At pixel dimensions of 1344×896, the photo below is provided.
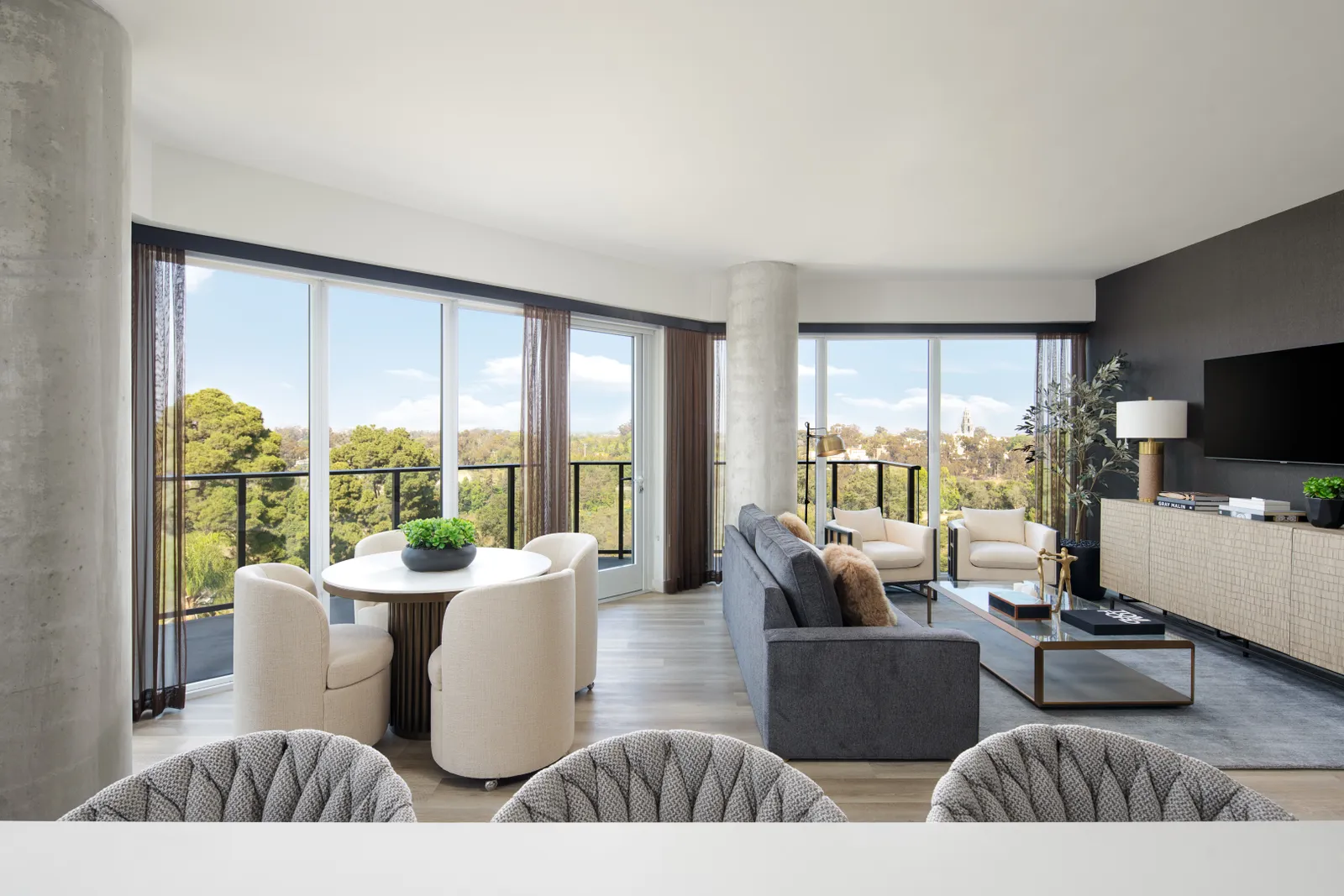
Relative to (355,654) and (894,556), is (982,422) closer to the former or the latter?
(894,556)

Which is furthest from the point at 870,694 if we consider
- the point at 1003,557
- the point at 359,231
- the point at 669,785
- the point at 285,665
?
the point at 359,231

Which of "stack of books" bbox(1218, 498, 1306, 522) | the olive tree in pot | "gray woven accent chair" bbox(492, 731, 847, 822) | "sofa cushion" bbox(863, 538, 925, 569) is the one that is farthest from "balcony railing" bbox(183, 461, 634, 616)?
"stack of books" bbox(1218, 498, 1306, 522)

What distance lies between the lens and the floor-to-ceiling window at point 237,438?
144 inches

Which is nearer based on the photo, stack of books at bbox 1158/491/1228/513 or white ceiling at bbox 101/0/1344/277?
white ceiling at bbox 101/0/1344/277

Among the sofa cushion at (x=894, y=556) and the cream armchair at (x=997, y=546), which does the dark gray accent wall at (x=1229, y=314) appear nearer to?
the cream armchair at (x=997, y=546)

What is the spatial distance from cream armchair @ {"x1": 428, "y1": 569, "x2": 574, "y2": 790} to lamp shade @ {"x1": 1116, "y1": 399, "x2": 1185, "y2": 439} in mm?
4643

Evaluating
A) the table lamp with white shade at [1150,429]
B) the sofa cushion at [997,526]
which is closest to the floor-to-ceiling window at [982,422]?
the sofa cushion at [997,526]

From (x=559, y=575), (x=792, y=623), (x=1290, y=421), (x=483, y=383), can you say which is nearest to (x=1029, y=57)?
(x=792, y=623)

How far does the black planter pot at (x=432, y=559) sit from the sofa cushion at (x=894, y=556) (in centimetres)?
328

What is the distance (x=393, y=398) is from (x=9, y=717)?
8.66 ft

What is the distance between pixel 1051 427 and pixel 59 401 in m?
6.57

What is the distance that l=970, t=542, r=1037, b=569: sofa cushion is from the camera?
5.45 m

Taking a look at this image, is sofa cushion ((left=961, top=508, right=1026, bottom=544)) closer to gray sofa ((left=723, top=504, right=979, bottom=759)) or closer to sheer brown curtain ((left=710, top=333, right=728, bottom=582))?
sheer brown curtain ((left=710, top=333, right=728, bottom=582))

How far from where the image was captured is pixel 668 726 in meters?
3.26
